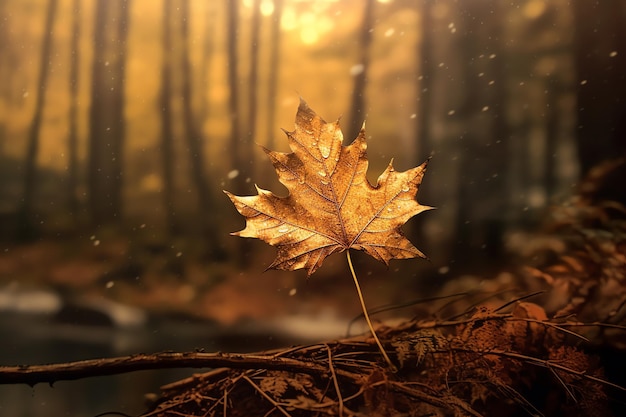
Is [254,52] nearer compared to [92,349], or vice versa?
[92,349]

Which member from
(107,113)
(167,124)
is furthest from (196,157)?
(107,113)

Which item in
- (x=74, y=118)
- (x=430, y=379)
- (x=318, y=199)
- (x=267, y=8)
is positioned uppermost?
(x=267, y=8)

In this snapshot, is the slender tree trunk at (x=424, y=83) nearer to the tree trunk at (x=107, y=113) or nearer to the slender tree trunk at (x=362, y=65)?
the slender tree trunk at (x=362, y=65)

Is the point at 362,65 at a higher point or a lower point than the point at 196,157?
higher

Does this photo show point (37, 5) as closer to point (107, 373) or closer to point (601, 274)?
point (107, 373)

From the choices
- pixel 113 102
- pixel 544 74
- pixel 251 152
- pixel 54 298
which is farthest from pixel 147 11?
pixel 544 74

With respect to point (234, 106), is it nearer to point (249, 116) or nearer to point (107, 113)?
point (249, 116)

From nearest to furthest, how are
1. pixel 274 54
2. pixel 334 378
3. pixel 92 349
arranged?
pixel 334 378
pixel 92 349
pixel 274 54

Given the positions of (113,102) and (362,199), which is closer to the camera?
(362,199)
